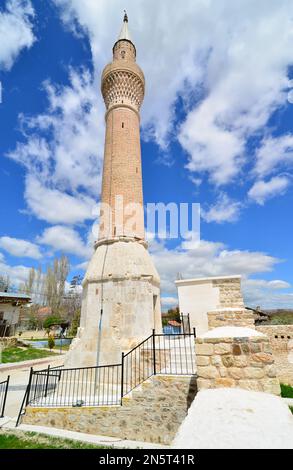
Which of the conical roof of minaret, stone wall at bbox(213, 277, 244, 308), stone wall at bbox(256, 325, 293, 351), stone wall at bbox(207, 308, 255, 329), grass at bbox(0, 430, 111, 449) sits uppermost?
the conical roof of minaret

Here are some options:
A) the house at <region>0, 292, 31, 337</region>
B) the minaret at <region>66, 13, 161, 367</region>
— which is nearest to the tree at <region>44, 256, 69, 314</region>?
the house at <region>0, 292, 31, 337</region>

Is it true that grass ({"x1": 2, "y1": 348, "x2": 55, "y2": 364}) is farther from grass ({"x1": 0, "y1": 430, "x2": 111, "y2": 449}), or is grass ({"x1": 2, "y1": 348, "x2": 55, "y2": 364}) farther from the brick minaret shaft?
grass ({"x1": 0, "y1": 430, "x2": 111, "y2": 449})

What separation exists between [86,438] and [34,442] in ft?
3.72

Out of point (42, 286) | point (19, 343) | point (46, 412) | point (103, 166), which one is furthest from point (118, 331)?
point (42, 286)

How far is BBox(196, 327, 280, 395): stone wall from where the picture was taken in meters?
3.82

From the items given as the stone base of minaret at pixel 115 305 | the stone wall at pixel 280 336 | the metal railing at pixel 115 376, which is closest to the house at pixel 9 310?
the stone base of minaret at pixel 115 305

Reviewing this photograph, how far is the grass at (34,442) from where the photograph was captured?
17.0ft

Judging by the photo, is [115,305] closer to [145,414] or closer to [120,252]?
[120,252]

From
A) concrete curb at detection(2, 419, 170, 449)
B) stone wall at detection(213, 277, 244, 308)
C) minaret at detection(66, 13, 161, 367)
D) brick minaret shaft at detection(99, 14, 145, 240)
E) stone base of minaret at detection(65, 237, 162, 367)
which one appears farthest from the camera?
brick minaret shaft at detection(99, 14, 145, 240)

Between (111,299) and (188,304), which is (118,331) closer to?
(111,299)

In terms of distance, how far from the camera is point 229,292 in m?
11.2

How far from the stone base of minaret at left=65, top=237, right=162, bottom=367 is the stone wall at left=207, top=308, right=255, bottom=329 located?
2458 millimetres

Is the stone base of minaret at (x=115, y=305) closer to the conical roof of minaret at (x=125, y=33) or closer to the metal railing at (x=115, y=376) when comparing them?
the metal railing at (x=115, y=376)
